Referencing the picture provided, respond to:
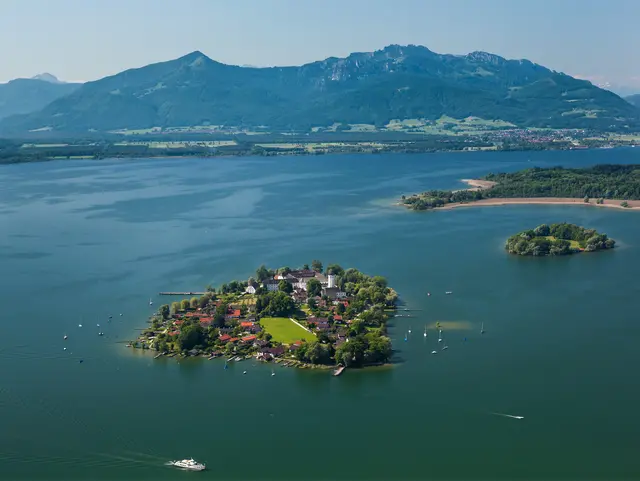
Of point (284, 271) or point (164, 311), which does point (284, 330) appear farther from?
point (284, 271)

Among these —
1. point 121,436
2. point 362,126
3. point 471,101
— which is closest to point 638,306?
point 121,436

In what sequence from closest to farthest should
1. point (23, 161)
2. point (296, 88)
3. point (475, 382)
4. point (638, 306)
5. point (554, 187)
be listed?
point (475, 382), point (638, 306), point (554, 187), point (23, 161), point (296, 88)

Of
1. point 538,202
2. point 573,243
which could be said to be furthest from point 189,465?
point 538,202

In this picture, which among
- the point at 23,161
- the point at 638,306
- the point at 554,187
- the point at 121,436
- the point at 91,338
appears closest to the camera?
the point at 121,436

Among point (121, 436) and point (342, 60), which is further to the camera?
point (342, 60)

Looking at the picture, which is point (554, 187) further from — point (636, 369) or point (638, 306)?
point (636, 369)

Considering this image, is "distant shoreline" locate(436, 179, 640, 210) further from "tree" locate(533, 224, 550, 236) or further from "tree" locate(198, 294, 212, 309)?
"tree" locate(198, 294, 212, 309)
